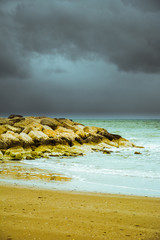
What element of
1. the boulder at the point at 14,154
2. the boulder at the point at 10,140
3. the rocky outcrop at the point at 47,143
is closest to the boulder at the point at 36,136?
the rocky outcrop at the point at 47,143

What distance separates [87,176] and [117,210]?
3.79 metres

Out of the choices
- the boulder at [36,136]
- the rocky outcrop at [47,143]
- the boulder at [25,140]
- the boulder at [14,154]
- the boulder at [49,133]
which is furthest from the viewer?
the boulder at [49,133]

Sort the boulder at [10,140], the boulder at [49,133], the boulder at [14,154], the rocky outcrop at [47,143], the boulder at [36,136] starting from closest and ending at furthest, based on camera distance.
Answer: the boulder at [14,154]
the rocky outcrop at [47,143]
the boulder at [10,140]
the boulder at [36,136]
the boulder at [49,133]

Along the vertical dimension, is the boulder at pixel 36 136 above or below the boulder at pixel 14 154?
above

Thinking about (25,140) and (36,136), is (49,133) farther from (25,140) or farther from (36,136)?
(25,140)

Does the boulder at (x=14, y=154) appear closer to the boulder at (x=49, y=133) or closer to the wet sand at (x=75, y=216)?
the boulder at (x=49, y=133)

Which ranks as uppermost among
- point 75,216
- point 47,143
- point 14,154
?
point 47,143

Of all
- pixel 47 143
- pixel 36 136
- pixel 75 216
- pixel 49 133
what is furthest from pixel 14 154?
pixel 75 216

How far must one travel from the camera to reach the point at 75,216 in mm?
4285

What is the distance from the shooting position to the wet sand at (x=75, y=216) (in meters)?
3.56

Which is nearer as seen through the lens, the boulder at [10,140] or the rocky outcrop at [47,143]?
the rocky outcrop at [47,143]

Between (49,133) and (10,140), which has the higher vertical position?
(49,133)

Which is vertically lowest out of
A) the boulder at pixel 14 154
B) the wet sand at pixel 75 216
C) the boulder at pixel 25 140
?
the boulder at pixel 14 154

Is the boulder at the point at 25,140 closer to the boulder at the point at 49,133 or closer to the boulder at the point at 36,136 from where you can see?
the boulder at the point at 36,136
